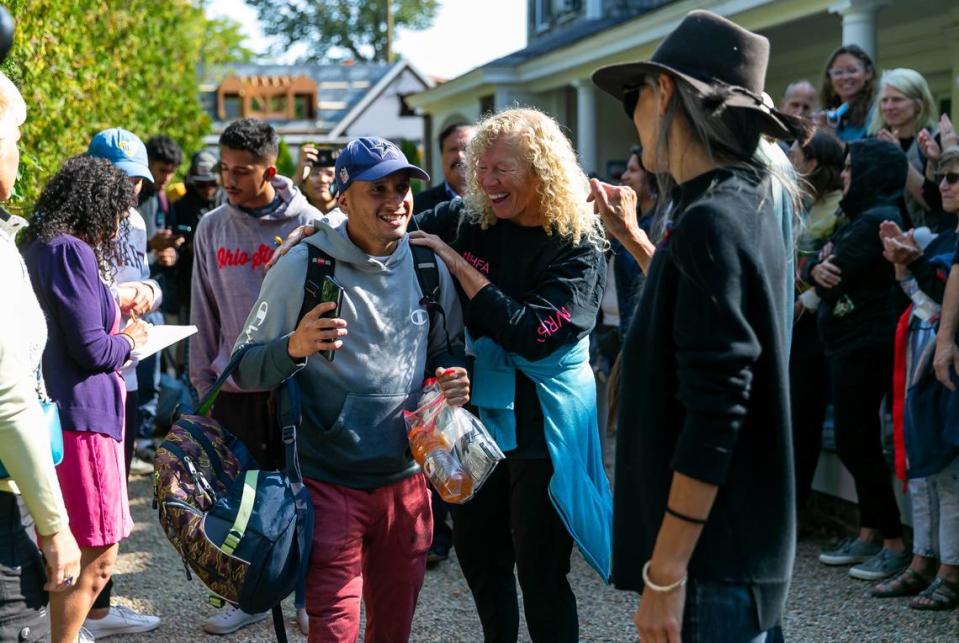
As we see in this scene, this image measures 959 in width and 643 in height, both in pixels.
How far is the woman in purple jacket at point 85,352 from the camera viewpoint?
150 inches

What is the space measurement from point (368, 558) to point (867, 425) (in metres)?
3.14

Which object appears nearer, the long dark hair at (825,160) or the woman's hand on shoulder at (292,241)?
the woman's hand on shoulder at (292,241)

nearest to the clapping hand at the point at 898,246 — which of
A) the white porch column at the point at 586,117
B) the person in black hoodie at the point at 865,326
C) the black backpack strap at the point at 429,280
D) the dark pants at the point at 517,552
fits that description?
the person in black hoodie at the point at 865,326

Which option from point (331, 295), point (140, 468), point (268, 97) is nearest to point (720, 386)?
point (331, 295)

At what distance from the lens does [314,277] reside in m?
3.45

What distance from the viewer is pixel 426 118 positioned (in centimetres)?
2822

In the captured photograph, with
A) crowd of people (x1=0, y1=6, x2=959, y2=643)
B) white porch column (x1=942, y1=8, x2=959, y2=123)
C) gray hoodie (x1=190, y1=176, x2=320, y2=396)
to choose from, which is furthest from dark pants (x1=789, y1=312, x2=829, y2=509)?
white porch column (x1=942, y1=8, x2=959, y2=123)

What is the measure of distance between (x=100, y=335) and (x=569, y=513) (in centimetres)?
164

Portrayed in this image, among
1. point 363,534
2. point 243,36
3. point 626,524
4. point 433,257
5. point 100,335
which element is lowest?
point 363,534

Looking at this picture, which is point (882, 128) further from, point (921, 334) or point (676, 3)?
point (676, 3)

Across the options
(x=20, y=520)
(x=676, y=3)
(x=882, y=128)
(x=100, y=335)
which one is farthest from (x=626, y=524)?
(x=676, y=3)

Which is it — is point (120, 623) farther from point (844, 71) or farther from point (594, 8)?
point (594, 8)

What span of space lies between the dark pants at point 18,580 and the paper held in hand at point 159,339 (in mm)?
1475

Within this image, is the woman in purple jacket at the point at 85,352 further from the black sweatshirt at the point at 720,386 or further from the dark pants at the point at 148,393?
the dark pants at the point at 148,393
